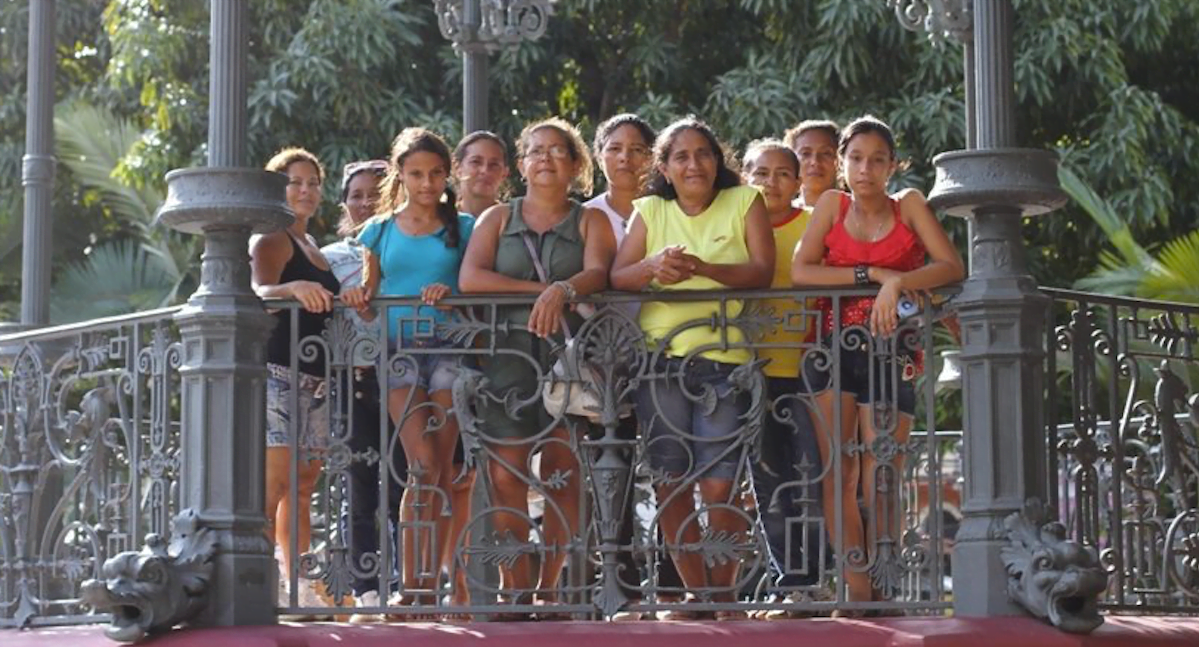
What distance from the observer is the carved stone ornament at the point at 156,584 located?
26.7 ft

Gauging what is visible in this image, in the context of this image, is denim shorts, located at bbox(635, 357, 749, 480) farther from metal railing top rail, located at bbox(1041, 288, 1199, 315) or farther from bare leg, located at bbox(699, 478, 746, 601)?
metal railing top rail, located at bbox(1041, 288, 1199, 315)

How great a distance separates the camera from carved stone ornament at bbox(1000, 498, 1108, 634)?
7.93 metres

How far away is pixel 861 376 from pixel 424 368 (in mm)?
1564

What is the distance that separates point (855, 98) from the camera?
1941 centimetres

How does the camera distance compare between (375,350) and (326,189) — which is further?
(326,189)

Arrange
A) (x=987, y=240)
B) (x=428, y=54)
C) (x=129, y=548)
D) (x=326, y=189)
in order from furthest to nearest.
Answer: (x=428, y=54)
(x=326, y=189)
(x=129, y=548)
(x=987, y=240)

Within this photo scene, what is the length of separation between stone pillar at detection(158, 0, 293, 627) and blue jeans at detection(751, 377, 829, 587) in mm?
1773

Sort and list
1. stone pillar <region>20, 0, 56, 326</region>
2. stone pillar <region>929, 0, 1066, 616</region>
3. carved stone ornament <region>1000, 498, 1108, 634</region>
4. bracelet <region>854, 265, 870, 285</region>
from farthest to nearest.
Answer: stone pillar <region>20, 0, 56, 326</region>
bracelet <region>854, 265, 870, 285</region>
stone pillar <region>929, 0, 1066, 616</region>
carved stone ornament <region>1000, 498, 1108, 634</region>

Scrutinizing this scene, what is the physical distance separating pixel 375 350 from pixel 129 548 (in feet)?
4.29

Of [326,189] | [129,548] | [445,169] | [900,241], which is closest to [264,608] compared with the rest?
[129,548]

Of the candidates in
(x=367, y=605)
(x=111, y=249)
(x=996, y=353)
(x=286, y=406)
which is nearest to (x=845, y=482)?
Result: (x=996, y=353)

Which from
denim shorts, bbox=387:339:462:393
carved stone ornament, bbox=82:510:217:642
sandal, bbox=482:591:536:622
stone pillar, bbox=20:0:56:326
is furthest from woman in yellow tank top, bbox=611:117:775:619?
stone pillar, bbox=20:0:56:326

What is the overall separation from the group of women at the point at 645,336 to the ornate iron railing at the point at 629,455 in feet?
0.05

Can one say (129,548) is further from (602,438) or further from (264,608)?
(602,438)
